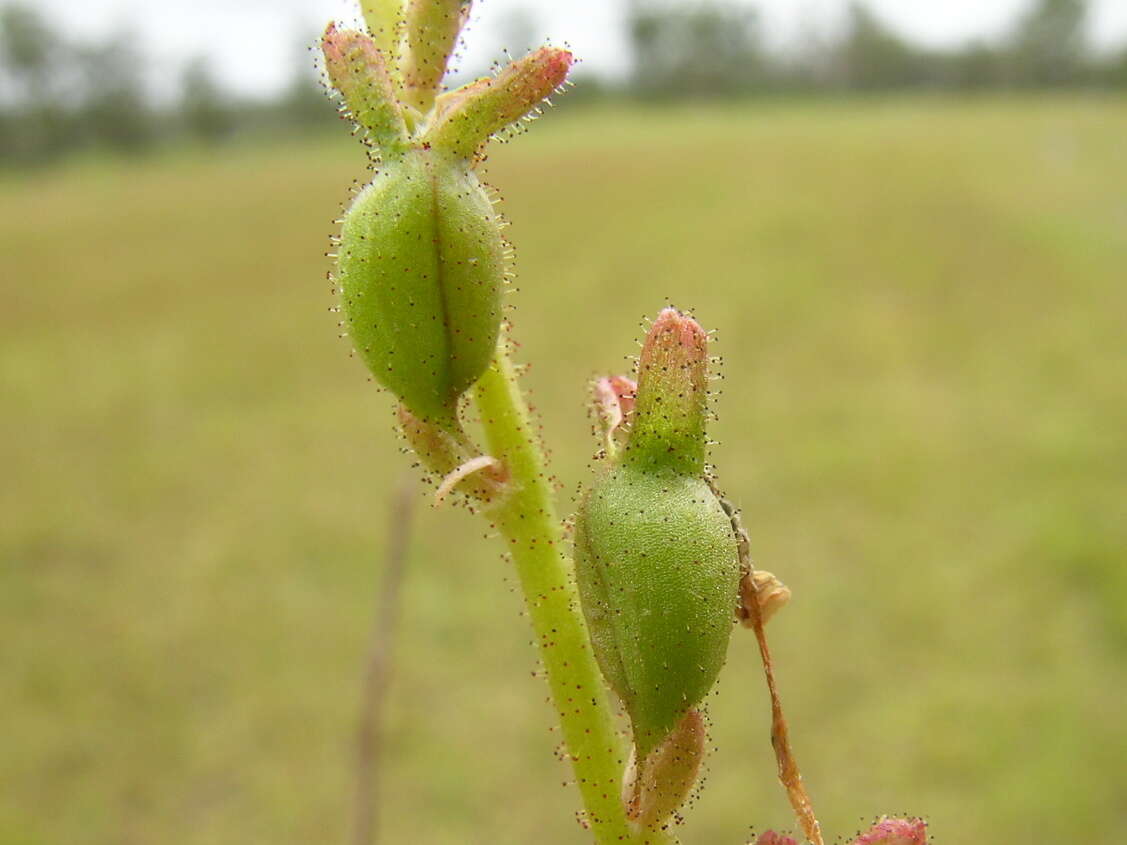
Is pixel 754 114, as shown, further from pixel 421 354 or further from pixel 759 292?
pixel 421 354

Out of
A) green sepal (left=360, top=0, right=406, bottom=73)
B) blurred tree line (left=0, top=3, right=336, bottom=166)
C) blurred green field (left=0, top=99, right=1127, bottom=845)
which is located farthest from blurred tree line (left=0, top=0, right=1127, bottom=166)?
green sepal (left=360, top=0, right=406, bottom=73)

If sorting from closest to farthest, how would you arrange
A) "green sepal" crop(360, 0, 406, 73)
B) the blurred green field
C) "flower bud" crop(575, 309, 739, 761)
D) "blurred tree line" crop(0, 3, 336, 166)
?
"flower bud" crop(575, 309, 739, 761), "green sepal" crop(360, 0, 406, 73), the blurred green field, "blurred tree line" crop(0, 3, 336, 166)

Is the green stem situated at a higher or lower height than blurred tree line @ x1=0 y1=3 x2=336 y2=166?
higher

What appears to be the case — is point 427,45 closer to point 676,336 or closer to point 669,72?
point 676,336

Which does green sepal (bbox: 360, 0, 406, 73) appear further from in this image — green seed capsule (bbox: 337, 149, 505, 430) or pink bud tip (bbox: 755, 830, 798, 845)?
pink bud tip (bbox: 755, 830, 798, 845)

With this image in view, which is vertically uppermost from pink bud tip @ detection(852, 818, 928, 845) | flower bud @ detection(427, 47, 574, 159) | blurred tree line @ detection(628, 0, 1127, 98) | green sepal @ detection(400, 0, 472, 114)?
green sepal @ detection(400, 0, 472, 114)

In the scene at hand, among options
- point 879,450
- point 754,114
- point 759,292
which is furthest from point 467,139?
point 754,114

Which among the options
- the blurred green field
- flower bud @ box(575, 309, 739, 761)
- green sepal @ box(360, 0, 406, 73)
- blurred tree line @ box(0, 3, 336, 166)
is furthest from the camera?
blurred tree line @ box(0, 3, 336, 166)
